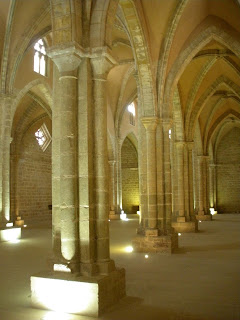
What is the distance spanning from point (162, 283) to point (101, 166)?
7.62ft

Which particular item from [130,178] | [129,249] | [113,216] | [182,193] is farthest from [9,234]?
[130,178]

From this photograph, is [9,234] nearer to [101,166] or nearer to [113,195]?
[101,166]

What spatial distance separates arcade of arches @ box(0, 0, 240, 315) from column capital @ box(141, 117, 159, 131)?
3 centimetres

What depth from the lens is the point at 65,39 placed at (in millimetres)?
5293

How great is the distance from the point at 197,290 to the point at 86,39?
13.7 feet

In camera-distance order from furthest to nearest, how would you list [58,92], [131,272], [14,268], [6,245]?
[6,245] → [14,268] → [131,272] → [58,92]

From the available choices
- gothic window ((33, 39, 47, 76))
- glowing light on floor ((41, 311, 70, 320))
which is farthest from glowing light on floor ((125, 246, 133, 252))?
gothic window ((33, 39, 47, 76))

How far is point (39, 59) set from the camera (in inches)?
684

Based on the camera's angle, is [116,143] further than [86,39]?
Yes

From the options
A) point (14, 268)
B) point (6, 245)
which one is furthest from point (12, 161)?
point (14, 268)

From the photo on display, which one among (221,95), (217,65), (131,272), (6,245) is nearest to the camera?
(131,272)

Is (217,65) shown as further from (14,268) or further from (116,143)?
(14,268)

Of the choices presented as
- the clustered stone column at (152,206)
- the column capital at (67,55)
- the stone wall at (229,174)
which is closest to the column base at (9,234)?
the clustered stone column at (152,206)

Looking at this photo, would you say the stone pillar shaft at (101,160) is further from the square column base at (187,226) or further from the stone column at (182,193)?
the stone column at (182,193)
